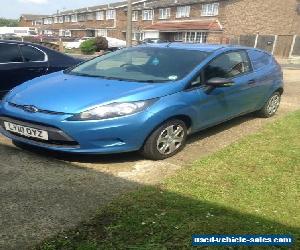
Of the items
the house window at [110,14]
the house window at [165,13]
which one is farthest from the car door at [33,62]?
the house window at [110,14]

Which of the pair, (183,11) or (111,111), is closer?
(111,111)

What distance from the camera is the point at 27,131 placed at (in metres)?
4.64

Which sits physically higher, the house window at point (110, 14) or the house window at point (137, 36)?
the house window at point (110, 14)

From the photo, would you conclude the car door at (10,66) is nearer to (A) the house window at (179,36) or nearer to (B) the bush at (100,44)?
(B) the bush at (100,44)

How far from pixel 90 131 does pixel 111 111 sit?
34 centimetres

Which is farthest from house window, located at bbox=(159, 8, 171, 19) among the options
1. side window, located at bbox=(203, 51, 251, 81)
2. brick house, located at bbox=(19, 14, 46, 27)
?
brick house, located at bbox=(19, 14, 46, 27)

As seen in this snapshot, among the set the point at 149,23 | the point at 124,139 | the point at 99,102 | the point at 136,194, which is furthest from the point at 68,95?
the point at 149,23

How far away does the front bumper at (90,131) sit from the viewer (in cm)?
445

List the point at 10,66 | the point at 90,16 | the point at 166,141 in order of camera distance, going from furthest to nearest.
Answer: the point at 90,16 < the point at 10,66 < the point at 166,141

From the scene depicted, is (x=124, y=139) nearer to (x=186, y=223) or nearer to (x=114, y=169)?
(x=114, y=169)

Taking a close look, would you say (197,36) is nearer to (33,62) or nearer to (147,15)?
(147,15)

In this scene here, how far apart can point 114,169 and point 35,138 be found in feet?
3.36

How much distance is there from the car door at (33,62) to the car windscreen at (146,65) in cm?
140

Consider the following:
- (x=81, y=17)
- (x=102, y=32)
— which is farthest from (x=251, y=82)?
(x=81, y=17)
